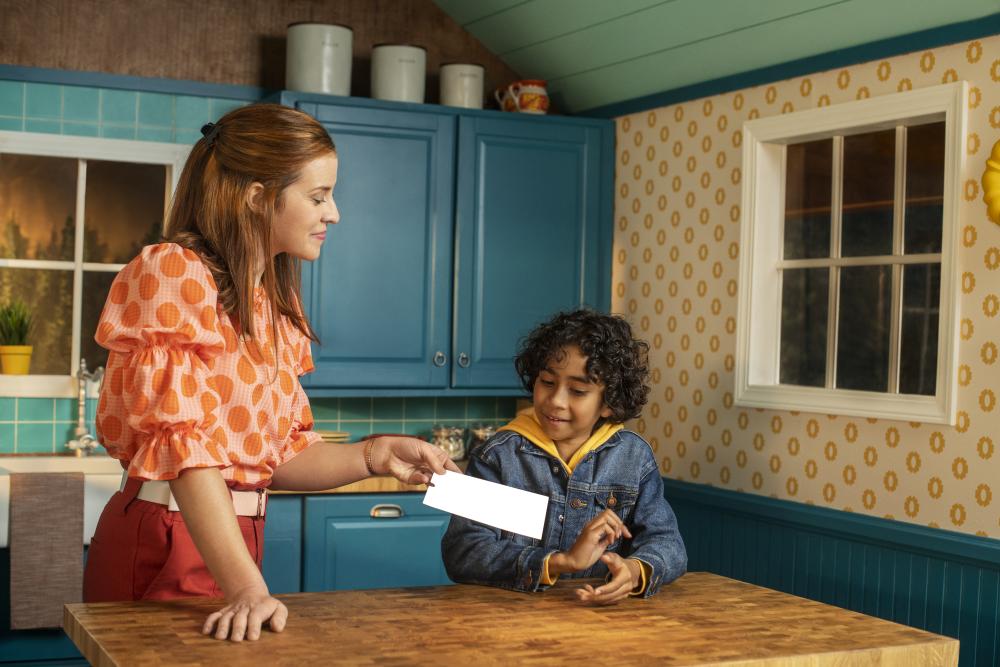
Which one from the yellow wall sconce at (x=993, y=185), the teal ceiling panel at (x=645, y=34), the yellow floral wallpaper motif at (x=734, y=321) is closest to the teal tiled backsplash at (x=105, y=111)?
the teal ceiling panel at (x=645, y=34)

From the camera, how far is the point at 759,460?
12.0 feet

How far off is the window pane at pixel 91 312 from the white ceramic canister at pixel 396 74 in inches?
44.7

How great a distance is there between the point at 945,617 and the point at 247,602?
6.82 ft

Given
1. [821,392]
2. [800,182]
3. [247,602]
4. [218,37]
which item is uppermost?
[218,37]

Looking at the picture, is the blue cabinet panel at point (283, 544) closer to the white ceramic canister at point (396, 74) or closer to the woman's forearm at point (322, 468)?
the white ceramic canister at point (396, 74)

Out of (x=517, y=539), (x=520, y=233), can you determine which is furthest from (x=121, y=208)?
(x=517, y=539)

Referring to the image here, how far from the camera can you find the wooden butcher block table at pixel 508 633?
1.58m

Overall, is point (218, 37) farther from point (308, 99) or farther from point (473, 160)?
point (473, 160)

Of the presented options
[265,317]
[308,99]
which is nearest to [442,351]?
[308,99]

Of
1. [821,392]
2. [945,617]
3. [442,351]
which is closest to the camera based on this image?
[945,617]

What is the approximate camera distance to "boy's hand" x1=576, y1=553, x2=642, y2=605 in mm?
1974

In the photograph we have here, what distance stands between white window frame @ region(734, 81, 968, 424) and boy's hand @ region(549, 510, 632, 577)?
1382 millimetres

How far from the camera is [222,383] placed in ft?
5.71

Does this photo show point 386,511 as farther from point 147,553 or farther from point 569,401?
point 147,553
